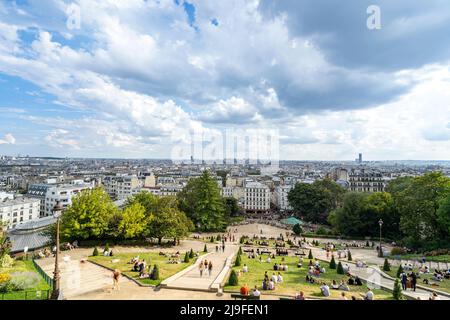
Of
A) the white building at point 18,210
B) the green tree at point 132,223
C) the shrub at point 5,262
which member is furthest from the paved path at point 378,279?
the white building at point 18,210

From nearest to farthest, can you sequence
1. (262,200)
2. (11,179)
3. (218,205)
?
Answer: (218,205) < (262,200) < (11,179)

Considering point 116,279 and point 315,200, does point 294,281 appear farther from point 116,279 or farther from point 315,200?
point 315,200

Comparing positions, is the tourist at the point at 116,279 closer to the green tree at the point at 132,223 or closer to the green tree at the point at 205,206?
the green tree at the point at 132,223

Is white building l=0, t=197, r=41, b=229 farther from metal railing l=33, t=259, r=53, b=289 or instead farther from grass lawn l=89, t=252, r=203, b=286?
metal railing l=33, t=259, r=53, b=289

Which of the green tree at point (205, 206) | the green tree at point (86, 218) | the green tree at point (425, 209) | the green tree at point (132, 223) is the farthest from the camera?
the green tree at point (205, 206)

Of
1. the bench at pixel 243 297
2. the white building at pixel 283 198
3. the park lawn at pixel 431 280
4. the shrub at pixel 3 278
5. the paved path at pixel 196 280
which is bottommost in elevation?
the white building at pixel 283 198

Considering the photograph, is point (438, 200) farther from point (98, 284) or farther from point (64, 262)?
point (64, 262)
